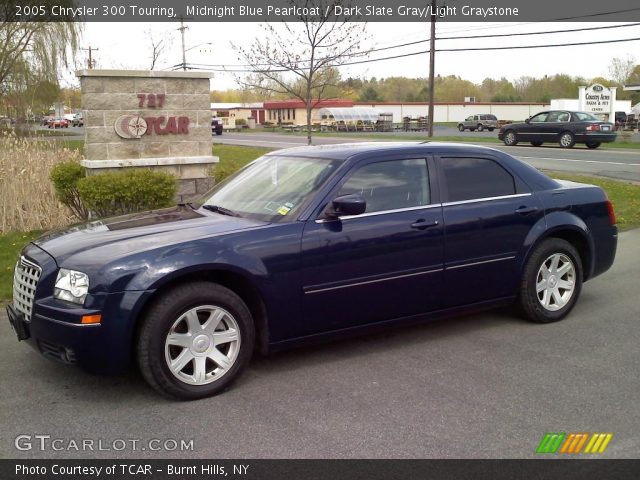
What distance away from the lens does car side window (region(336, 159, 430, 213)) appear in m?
4.87

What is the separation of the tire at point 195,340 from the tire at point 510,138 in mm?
26208

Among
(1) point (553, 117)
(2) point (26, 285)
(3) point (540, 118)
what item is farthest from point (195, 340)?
(3) point (540, 118)

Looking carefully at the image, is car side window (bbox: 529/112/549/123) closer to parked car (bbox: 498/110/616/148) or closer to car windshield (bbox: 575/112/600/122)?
parked car (bbox: 498/110/616/148)

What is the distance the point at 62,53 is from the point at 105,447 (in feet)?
87.8

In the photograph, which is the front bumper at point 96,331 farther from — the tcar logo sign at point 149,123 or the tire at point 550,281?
the tcar logo sign at point 149,123

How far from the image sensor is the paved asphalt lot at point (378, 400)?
3561mm

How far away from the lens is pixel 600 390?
4.23 m

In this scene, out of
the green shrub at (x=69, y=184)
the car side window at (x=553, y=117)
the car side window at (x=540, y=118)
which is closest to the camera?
the green shrub at (x=69, y=184)

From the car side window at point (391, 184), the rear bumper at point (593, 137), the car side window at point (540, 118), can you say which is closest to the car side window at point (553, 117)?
the car side window at point (540, 118)

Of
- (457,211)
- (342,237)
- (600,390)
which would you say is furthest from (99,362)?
(600,390)

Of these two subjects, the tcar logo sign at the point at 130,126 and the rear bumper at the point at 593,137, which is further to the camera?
the rear bumper at the point at 593,137

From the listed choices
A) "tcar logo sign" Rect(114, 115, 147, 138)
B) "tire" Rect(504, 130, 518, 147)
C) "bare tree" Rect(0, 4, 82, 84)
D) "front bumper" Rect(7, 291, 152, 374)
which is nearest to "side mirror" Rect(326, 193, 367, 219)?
"front bumper" Rect(7, 291, 152, 374)

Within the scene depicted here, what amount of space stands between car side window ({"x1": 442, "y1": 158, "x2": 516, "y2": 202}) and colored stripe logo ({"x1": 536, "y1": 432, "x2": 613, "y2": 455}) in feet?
6.96
